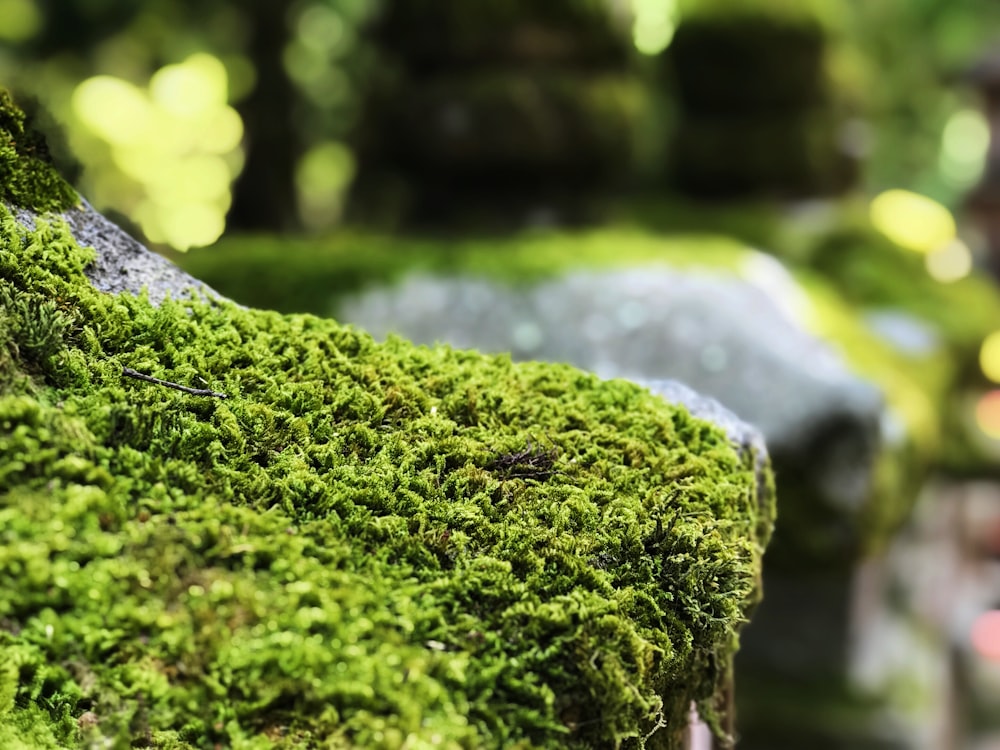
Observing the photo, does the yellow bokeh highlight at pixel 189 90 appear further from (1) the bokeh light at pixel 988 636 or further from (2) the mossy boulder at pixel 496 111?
(1) the bokeh light at pixel 988 636

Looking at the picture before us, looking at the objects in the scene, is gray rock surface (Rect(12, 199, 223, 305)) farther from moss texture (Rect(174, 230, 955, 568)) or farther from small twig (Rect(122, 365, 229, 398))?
moss texture (Rect(174, 230, 955, 568))

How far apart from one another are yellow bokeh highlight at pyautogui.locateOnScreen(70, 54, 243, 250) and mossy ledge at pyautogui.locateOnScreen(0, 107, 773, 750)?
6199 millimetres

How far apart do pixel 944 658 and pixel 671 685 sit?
21.5ft

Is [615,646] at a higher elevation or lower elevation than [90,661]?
higher

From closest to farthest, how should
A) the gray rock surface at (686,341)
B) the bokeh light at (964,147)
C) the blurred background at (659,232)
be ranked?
Answer: the gray rock surface at (686,341) → the blurred background at (659,232) → the bokeh light at (964,147)

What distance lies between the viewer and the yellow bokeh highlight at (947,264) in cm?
821

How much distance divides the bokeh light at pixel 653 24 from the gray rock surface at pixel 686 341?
11.1ft

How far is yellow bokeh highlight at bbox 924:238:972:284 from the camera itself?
26.9ft

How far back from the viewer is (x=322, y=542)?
4.48 ft

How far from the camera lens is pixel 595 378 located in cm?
196

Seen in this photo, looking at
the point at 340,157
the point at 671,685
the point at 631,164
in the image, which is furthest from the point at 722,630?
the point at 340,157

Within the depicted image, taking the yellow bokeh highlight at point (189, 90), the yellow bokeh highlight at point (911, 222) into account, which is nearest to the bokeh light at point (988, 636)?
the yellow bokeh highlight at point (911, 222)

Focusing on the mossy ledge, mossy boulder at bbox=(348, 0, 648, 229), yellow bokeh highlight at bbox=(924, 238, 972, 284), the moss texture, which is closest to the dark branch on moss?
the mossy ledge

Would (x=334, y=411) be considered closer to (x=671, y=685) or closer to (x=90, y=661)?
(x=90, y=661)
